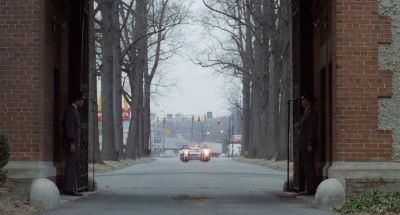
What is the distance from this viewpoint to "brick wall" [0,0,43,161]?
1526 cm

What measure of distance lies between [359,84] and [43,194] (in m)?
6.03

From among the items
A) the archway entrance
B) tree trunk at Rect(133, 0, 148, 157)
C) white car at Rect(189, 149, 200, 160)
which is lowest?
white car at Rect(189, 149, 200, 160)

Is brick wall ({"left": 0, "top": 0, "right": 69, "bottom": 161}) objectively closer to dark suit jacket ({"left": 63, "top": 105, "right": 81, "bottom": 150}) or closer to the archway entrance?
dark suit jacket ({"left": 63, "top": 105, "right": 81, "bottom": 150})

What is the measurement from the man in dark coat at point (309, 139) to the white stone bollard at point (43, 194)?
5819 mm

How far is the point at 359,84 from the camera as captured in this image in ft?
50.0

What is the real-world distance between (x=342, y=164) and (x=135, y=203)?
4.13m

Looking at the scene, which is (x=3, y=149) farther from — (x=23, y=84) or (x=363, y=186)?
(x=363, y=186)

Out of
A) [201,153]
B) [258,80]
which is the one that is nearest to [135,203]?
[258,80]

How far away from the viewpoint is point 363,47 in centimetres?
1527

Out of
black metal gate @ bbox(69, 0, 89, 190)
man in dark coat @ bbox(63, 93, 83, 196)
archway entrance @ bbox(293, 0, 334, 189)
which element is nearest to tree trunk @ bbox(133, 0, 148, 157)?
black metal gate @ bbox(69, 0, 89, 190)

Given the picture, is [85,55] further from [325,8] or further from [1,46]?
[325,8]

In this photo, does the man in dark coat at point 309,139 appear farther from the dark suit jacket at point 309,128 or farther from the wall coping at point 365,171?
the wall coping at point 365,171

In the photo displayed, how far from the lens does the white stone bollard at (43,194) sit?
1441 centimetres

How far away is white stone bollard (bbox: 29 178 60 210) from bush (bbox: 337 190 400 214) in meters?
5.01
